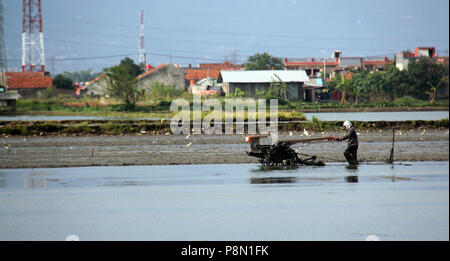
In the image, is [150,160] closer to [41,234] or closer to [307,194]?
[307,194]

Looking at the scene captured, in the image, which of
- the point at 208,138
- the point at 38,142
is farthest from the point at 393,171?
the point at 38,142

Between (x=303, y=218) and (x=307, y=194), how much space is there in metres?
1.61

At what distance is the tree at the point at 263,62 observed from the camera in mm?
78075

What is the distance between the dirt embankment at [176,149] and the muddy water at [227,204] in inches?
107

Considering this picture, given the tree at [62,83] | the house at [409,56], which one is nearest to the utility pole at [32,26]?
the tree at [62,83]

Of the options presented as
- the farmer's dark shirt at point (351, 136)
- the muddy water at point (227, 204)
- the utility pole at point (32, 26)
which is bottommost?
the muddy water at point (227, 204)

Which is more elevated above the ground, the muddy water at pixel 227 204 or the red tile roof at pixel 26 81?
the red tile roof at pixel 26 81

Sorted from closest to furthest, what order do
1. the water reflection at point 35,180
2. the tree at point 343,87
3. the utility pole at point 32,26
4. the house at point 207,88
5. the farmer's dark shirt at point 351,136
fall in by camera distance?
the water reflection at point 35,180 → the farmer's dark shirt at point 351,136 → the house at point 207,88 → the tree at point 343,87 → the utility pole at point 32,26

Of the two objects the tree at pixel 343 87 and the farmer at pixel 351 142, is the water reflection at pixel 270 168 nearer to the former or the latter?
the farmer at pixel 351 142

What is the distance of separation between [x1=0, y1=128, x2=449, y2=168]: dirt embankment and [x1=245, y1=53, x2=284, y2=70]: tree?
1917 inches
